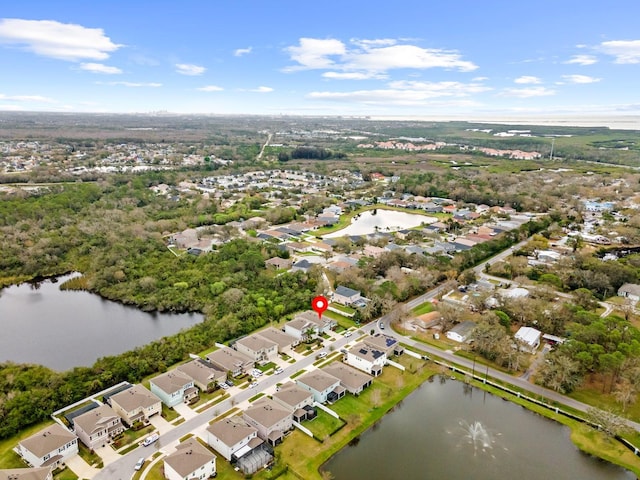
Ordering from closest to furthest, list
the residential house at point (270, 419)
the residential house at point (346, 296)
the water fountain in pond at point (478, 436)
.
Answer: the residential house at point (270, 419) < the water fountain in pond at point (478, 436) < the residential house at point (346, 296)

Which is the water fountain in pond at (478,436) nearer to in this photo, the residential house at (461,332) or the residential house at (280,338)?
the residential house at (461,332)

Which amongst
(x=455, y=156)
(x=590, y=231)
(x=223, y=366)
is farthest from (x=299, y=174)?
(x=223, y=366)

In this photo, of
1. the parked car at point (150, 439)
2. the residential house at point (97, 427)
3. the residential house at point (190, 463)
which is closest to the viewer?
the residential house at point (190, 463)

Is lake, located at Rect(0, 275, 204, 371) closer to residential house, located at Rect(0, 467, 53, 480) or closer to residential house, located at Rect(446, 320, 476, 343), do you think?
residential house, located at Rect(0, 467, 53, 480)

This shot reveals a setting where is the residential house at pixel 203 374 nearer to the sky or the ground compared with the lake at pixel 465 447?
nearer to the sky

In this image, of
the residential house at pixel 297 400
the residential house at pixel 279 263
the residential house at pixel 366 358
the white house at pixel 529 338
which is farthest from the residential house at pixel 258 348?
the white house at pixel 529 338

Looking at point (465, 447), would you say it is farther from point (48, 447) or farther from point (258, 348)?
point (48, 447)

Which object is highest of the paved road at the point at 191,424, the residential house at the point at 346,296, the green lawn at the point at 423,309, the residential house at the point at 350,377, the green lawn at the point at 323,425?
the residential house at the point at 346,296

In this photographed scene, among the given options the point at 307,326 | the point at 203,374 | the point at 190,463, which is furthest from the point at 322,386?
the point at 190,463
